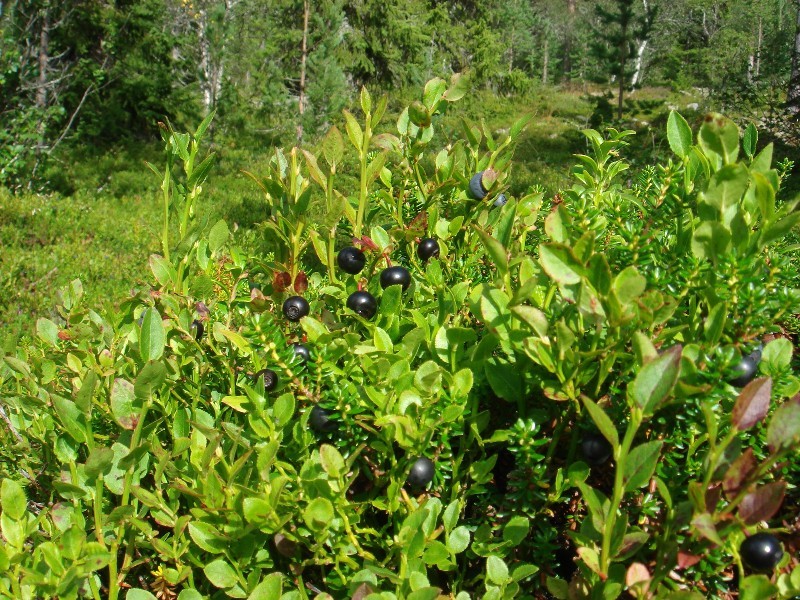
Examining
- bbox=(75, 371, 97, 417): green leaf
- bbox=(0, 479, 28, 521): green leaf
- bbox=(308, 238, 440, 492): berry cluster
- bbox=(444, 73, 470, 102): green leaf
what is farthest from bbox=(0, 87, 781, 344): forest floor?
bbox=(0, 479, 28, 521): green leaf

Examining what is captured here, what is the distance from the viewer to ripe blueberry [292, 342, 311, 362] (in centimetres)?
103

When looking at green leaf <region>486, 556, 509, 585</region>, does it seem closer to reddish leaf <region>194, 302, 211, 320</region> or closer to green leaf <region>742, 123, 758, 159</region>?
reddish leaf <region>194, 302, 211, 320</region>

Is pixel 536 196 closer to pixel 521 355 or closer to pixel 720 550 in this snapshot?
pixel 521 355

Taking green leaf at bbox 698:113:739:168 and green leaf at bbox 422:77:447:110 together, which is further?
green leaf at bbox 422:77:447:110

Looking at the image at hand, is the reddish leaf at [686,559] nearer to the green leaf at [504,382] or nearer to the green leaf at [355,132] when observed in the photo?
the green leaf at [504,382]

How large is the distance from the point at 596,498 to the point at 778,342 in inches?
13.9

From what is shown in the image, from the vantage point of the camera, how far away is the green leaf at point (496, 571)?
0.86 m

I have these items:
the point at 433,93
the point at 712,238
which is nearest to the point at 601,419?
the point at 712,238

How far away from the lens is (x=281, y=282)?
122 centimetres

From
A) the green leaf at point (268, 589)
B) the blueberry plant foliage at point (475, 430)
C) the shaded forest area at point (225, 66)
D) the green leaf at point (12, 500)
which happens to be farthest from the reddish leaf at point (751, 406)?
the shaded forest area at point (225, 66)

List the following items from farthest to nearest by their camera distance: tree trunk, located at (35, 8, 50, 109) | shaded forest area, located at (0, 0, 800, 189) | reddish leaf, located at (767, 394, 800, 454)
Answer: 1. tree trunk, located at (35, 8, 50, 109)
2. shaded forest area, located at (0, 0, 800, 189)
3. reddish leaf, located at (767, 394, 800, 454)

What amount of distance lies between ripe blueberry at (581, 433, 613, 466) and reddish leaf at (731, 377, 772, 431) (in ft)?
0.53

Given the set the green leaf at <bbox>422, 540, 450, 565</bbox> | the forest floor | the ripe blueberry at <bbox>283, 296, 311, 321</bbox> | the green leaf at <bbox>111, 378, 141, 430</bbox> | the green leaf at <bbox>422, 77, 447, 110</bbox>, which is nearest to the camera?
the green leaf at <bbox>422, 540, 450, 565</bbox>

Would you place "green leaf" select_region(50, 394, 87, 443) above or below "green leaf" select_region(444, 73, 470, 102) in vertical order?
below
